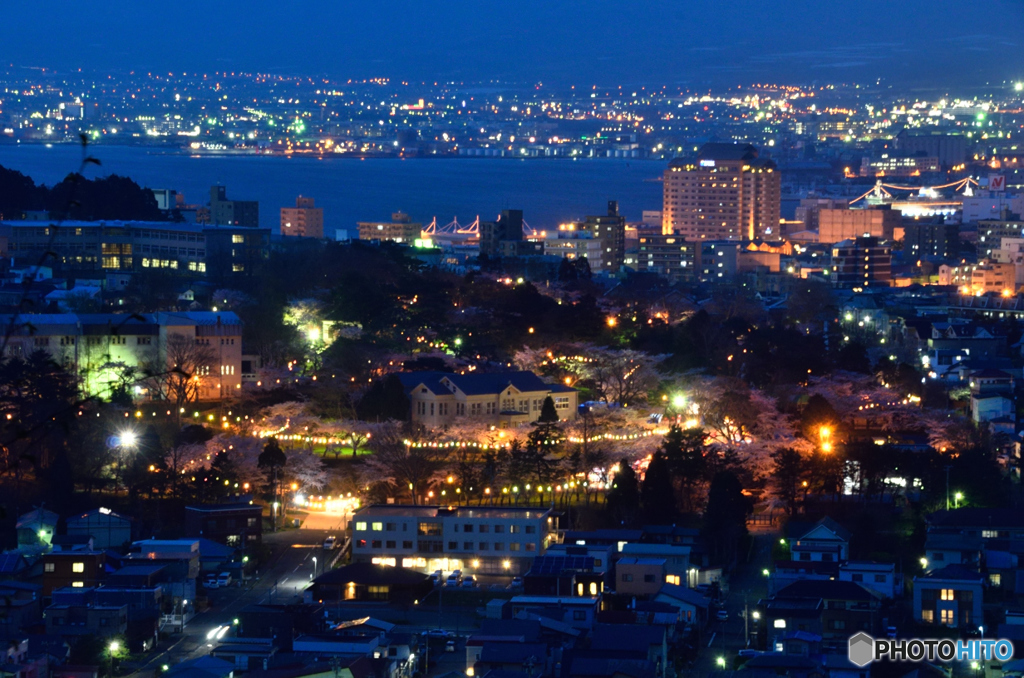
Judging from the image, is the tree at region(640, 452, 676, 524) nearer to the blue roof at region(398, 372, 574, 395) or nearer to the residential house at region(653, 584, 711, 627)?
the residential house at region(653, 584, 711, 627)

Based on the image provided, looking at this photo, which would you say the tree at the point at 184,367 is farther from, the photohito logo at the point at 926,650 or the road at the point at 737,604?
the photohito logo at the point at 926,650

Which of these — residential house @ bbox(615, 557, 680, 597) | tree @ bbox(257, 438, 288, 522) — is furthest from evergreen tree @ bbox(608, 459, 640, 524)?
tree @ bbox(257, 438, 288, 522)

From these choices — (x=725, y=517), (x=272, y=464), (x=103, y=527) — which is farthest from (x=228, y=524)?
(x=725, y=517)

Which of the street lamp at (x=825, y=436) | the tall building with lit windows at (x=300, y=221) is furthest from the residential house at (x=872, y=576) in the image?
the tall building with lit windows at (x=300, y=221)

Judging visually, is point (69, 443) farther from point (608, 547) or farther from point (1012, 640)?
point (1012, 640)

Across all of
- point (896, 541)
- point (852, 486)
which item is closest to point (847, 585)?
point (896, 541)

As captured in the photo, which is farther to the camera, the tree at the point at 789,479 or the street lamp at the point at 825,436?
the street lamp at the point at 825,436
